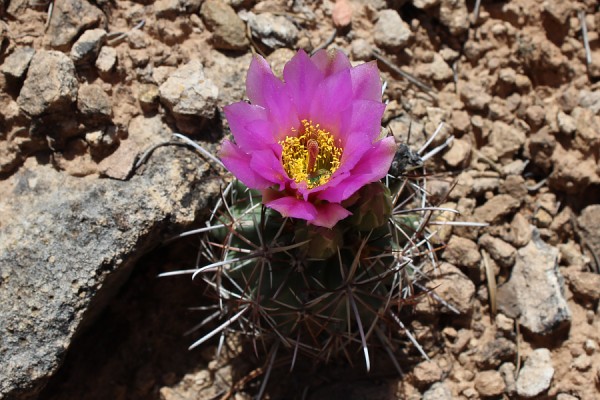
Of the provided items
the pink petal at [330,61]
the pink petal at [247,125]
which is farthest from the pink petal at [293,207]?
the pink petal at [330,61]

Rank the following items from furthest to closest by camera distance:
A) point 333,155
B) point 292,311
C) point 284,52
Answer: point 284,52 < point 292,311 < point 333,155

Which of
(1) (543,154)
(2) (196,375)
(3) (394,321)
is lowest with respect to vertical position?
(2) (196,375)

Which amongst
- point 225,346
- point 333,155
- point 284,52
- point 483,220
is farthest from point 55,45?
point 483,220

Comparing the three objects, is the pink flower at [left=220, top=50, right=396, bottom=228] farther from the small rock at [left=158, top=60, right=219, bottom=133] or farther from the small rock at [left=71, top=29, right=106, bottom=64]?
the small rock at [left=71, top=29, right=106, bottom=64]

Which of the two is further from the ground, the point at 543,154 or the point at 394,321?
the point at 543,154

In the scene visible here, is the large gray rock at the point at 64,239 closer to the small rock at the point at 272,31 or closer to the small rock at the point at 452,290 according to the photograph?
the small rock at the point at 272,31

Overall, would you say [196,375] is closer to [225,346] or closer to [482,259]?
[225,346]
